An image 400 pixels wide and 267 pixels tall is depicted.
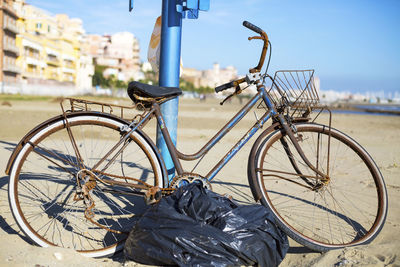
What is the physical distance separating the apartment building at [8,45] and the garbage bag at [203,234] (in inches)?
1881

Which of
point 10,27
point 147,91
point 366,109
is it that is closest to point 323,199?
point 147,91

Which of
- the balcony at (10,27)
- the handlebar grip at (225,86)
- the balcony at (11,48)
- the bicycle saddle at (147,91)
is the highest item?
the balcony at (10,27)

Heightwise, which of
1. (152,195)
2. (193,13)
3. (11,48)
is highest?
(11,48)

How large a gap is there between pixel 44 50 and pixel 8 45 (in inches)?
490

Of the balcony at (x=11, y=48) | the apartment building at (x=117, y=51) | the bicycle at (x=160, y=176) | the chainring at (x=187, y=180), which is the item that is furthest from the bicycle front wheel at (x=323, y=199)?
the apartment building at (x=117, y=51)

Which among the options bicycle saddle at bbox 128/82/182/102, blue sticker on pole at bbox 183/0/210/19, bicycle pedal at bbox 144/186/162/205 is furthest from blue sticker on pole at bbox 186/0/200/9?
bicycle pedal at bbox 144/186/162/205

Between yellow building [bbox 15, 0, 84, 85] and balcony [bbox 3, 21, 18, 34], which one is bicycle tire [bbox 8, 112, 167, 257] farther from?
yellow building [bbox 15, 0, 84, 85]

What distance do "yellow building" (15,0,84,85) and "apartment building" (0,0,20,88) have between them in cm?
149

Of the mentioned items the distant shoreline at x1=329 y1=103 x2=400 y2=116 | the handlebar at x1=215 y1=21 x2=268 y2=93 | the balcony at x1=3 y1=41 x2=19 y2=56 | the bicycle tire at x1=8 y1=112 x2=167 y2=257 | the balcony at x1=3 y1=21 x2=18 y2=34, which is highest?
the balcony at x1=3 y1=21 x2=18 y2=34

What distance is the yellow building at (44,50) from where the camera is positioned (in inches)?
2165

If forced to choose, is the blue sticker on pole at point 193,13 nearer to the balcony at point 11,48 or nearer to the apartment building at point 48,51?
the balcony at point 11,48

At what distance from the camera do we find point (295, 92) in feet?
10.1

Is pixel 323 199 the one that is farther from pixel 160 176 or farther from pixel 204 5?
pixel 204 5

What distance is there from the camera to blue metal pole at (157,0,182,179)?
3.50 metres
